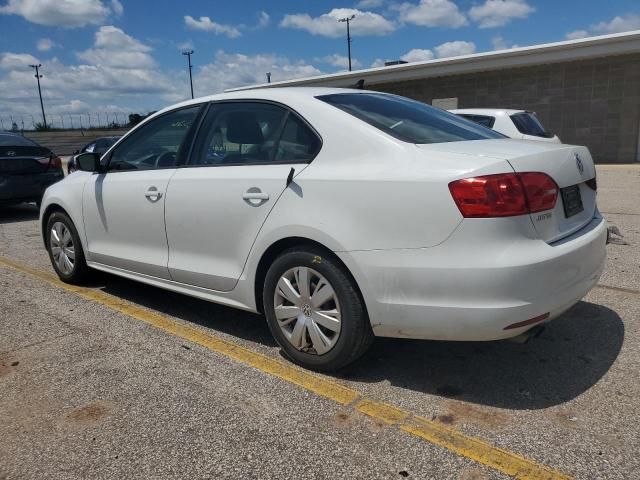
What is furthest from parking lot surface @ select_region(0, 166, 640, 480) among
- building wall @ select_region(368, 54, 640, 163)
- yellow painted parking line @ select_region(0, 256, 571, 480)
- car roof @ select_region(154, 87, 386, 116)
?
building wall @ select_region(368, 54, 640, 163)

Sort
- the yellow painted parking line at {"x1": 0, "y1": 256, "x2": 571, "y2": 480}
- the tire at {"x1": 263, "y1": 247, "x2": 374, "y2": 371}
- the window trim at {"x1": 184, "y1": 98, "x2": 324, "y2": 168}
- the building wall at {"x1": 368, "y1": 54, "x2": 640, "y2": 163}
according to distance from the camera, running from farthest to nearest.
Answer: the building wall at {"x1": 368, "y1": 54, "x2": 640, "y2": 163} < the window trim at {"x1": 184, "y1": 98, "x2": 324, "y2": 168} < the tire at {"x1": 263, "y1": 247, "x2": 374, "y2": 371} < the yellow painted parking line at {"x1": 0, "y1": 256, "x2": 571, "y2": 480}

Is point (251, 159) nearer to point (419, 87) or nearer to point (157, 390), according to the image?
point (157, 390)

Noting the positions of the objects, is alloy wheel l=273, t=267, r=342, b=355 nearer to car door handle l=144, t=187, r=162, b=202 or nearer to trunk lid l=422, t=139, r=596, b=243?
trunk lid l=422, t=139, r=596, b=243

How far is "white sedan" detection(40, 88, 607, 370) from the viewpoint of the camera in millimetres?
2660

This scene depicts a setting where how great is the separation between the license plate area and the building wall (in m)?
15.4

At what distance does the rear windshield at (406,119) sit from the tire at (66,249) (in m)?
2.88

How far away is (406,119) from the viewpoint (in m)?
3.46

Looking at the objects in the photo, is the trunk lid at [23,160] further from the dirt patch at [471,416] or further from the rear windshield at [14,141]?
the dirt patch at [471,416]

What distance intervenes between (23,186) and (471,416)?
370 inches

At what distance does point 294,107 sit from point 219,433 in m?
1.90

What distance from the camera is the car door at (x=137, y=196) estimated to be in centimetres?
409

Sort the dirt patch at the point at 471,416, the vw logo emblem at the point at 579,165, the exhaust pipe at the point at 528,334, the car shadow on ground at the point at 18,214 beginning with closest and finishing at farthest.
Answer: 1. the dirt patch at the point at 471,416
2. the exhaust pipe at the point at 528,334
3. the vw logo emblem at the point at 579,165
4. the car shadow on ground at the point at 18,214

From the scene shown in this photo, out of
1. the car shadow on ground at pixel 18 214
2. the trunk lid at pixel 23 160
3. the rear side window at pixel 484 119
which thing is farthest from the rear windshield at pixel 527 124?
the car shadow on ground at pixel 18 214

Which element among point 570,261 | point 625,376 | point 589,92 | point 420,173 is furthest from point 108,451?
point 589,92
